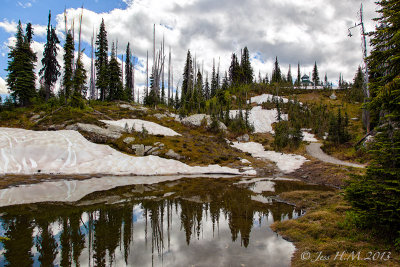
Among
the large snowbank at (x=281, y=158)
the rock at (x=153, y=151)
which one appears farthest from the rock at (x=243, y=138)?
the rock at (x=153, y=151)

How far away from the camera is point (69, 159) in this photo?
20578 mm

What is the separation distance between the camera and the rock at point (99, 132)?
88.0 feet

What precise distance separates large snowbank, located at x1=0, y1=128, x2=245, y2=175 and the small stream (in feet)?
21.1

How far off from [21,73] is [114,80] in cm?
1867

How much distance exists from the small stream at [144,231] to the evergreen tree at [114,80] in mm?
41577

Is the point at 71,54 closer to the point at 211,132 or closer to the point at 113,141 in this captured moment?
the point at 113,141

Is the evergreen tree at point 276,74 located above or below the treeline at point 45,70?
above

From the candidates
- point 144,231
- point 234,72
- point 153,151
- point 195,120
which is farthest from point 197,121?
point 234,72

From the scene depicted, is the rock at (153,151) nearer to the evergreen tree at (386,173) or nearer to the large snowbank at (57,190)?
the large snowbank at (57,190)

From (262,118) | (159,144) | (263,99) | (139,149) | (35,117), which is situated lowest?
(139,149)

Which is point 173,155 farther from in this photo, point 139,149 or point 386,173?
point 386,173

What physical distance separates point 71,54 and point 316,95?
3387 inches

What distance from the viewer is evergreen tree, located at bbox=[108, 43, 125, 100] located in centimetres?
4956

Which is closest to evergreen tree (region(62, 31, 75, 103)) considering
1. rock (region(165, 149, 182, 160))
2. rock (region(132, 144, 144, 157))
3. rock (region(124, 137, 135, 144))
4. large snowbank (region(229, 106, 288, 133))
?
rock (region(124, 137, 135, 144))
